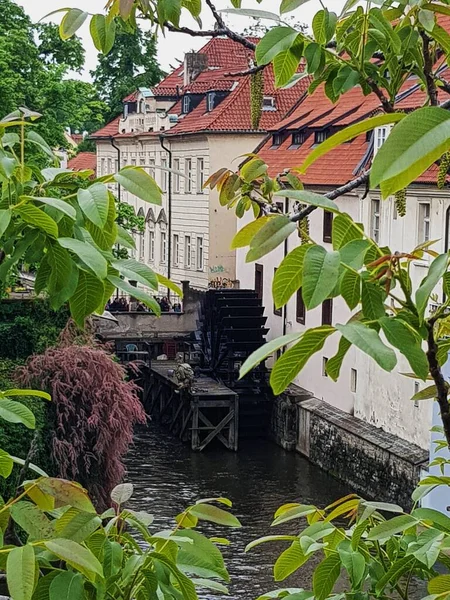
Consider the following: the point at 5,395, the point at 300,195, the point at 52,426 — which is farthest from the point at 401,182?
the point at 52,426

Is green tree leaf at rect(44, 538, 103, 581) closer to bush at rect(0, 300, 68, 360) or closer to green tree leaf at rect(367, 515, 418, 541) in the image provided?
green tree leaf at rect(367, 515, 418, 541)

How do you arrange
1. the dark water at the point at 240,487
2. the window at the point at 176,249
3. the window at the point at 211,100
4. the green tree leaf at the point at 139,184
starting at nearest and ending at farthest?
the green tree leaf at the point at 139,184
the dark water at the point at 240,487
the window at the point at 211,100
the window at the point at 176,249

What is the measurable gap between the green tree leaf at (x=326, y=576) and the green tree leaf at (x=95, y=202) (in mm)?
827

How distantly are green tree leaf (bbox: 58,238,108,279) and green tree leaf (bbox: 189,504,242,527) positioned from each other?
595mm

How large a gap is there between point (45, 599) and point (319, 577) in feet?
1.84

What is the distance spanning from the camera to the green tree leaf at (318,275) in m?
1.65

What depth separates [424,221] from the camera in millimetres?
21219

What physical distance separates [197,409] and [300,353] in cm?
2641

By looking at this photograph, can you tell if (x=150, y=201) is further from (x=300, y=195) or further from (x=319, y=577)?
(x=319, y=577)

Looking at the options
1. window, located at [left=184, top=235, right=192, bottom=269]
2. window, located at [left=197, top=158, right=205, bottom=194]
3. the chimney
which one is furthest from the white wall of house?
the chimney

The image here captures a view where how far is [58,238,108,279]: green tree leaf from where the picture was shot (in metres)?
2.01

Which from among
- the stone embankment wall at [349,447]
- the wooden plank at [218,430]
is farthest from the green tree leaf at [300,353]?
the wooden plank at [218,430]

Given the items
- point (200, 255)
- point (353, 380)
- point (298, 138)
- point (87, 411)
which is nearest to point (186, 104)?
point (200, 255)

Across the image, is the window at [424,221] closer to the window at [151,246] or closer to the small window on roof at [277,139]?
the small window on roof at [277,139]
